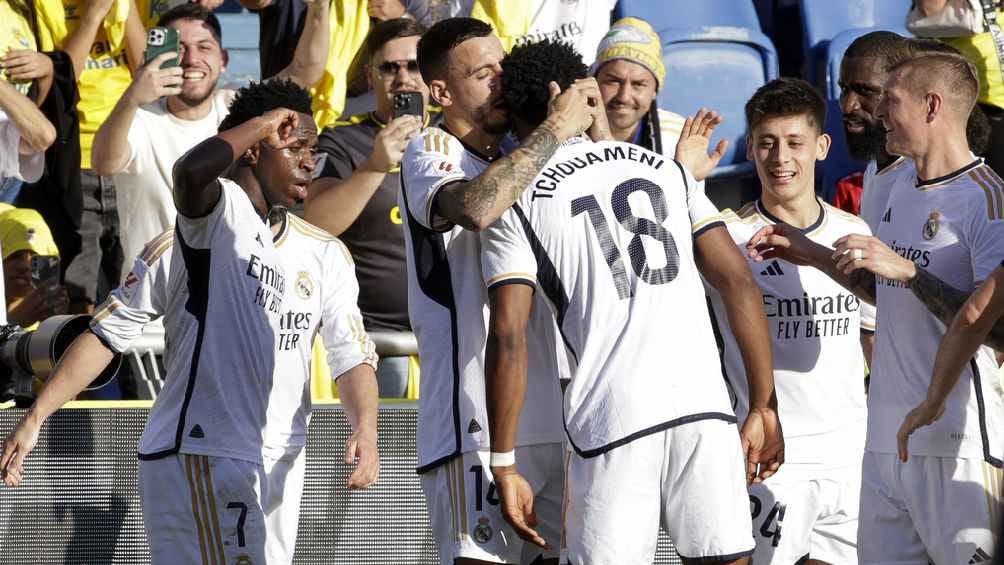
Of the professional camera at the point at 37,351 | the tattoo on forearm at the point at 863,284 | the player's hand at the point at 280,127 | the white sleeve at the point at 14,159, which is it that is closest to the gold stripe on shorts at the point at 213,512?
the professional camera at the point at 37,351

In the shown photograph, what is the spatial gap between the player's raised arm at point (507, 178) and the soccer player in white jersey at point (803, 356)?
1.39m

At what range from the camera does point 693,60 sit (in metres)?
10.9

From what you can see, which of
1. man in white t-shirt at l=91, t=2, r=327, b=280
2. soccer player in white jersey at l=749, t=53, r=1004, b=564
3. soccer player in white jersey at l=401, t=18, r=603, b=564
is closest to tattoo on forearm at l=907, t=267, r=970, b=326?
soccer player in white jersey at l=749, t=53, r=1004, b=564

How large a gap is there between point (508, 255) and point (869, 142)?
3230mm

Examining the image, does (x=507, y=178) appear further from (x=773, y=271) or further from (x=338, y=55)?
(x=338, y=55)

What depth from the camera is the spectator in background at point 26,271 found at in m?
7.54

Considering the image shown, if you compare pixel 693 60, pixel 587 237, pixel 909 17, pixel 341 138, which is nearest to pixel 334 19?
pixel 341 138

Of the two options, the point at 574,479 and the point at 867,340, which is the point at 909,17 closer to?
the point at 867,340

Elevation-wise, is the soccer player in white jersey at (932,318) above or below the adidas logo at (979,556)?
above

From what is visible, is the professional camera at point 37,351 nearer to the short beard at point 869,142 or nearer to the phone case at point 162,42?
the phone case at point 162,42

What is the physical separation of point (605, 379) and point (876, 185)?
2.66m

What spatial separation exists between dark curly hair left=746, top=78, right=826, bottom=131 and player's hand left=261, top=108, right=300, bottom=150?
1.91 metres

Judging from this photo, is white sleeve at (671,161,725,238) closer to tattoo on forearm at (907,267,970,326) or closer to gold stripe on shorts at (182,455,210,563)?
tattoo on forearm at (907,267,970,326)

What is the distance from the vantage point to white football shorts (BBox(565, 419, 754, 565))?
448 cm
